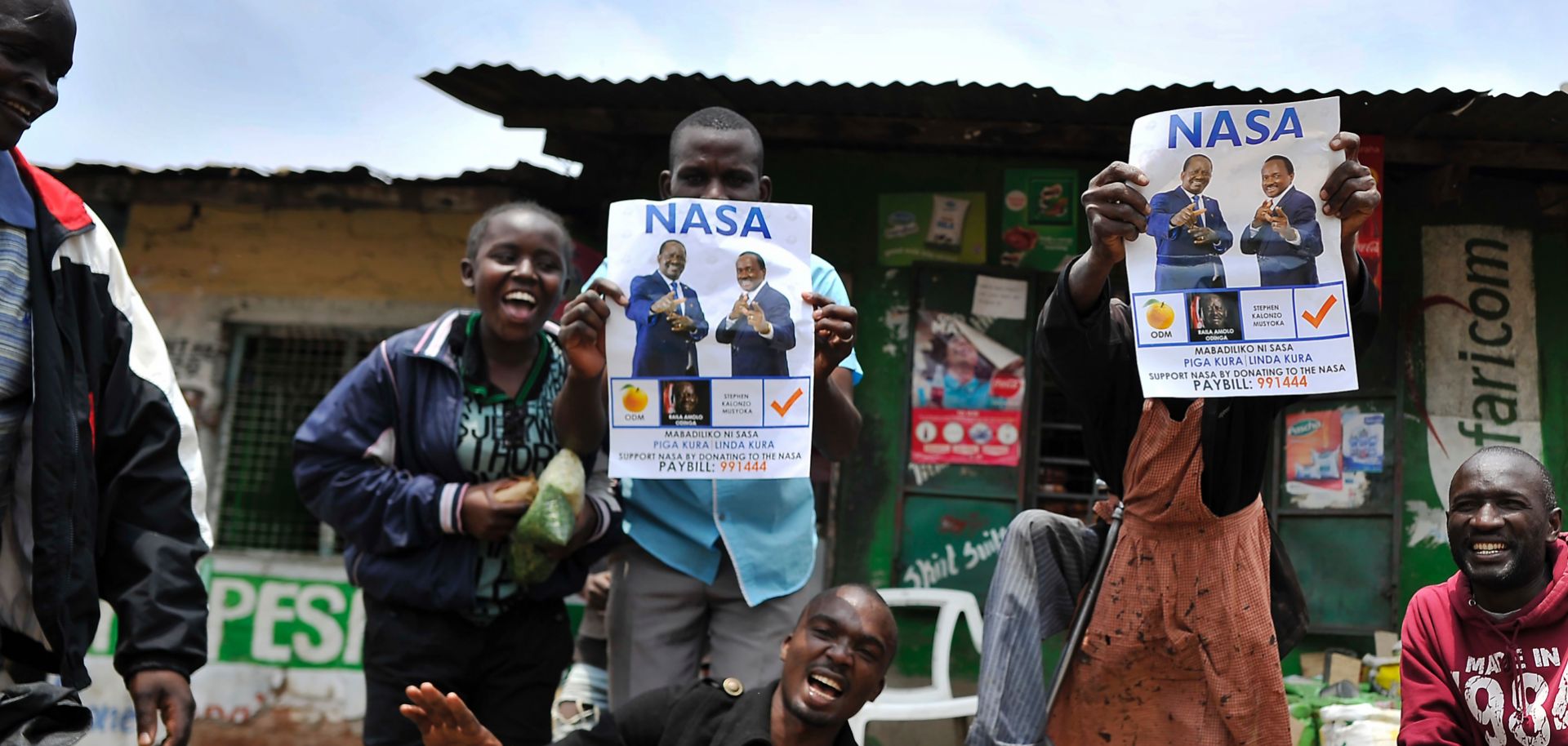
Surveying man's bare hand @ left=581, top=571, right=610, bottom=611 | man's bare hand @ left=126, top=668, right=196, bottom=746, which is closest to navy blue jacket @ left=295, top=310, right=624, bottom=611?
man's bare hand @ left=581, top=571, right=610, bottom=611

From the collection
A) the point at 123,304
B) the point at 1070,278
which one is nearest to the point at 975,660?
the point at 1070,278

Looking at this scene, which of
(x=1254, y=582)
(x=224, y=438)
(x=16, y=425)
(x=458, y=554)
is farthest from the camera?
(x=224, y=438)

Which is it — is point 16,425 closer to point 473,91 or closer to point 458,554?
point 458,554

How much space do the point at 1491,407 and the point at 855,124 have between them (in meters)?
2.98

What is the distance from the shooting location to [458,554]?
311cm

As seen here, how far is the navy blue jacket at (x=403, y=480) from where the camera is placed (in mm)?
3074

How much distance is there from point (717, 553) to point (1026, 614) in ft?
2.42

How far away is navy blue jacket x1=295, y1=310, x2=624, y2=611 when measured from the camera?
3074mm

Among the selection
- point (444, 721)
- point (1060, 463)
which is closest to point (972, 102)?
point (1060, 463)

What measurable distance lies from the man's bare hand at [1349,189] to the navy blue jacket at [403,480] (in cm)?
171

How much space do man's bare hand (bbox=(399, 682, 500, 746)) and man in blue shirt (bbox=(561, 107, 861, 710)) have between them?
58cm

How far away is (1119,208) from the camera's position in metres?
2.46

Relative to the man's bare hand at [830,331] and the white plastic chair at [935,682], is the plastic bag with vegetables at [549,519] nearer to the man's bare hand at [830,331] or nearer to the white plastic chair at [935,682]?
the man's bare hand at [830,331]

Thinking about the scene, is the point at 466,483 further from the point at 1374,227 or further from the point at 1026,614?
the point at 1374,227
